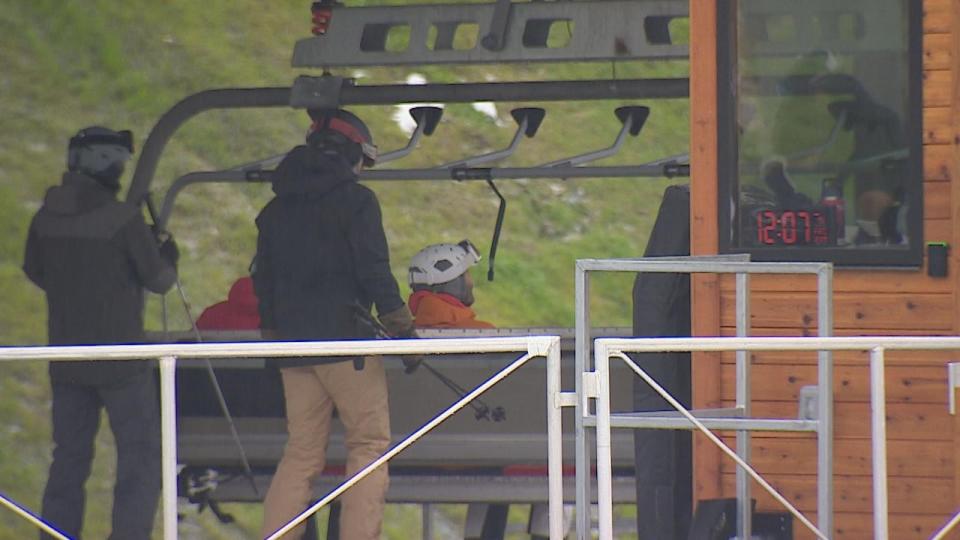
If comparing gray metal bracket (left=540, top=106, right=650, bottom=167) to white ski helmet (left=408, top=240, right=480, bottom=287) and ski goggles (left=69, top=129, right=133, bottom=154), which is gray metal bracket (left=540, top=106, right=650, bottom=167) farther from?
ski goggles (left=69, top=129, right=133, bottom=154)

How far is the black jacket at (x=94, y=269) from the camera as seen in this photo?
7348mm

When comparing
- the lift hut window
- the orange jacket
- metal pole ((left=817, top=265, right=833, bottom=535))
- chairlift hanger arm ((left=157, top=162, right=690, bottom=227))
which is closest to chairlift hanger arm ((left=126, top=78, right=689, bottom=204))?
chairlift hanger arm ((left=157, top=162, right=690, bottom=227))

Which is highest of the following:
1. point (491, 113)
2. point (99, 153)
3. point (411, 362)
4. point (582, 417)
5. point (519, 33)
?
point (491, 113)

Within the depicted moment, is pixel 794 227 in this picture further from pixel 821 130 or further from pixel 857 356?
pixel 857 356

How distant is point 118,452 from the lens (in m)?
7.48

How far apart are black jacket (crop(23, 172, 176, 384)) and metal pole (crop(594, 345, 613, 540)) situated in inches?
113

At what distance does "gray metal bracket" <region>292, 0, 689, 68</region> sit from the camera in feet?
24.8

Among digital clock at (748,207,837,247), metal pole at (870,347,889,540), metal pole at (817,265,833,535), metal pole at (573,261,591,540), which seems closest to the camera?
metal pole at (870,347,889,540)

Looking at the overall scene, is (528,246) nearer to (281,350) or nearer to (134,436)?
(134,436)

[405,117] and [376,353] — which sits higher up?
[405,117]

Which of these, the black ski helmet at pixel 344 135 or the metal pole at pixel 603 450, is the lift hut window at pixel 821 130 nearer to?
the metal pole at pixel 603 450

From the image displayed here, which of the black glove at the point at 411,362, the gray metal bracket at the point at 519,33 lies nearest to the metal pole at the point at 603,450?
the black glove at the point at 411,362

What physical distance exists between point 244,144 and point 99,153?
14179 millimetres

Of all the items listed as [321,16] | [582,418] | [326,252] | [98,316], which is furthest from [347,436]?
[582,418]
